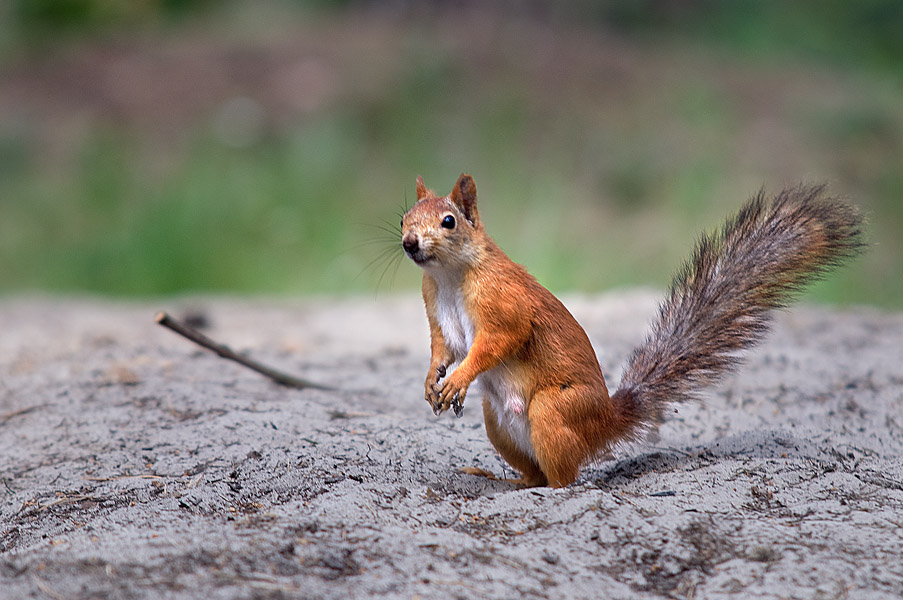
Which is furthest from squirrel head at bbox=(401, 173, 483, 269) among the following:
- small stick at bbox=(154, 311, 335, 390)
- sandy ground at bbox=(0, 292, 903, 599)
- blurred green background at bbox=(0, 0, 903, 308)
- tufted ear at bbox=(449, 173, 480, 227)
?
blurred green background at bbox=(0, 0, 903, 308)

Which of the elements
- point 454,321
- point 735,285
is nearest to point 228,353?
point 454,321

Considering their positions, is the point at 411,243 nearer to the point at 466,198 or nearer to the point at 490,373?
the point at 466,198

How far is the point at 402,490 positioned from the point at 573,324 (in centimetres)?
65

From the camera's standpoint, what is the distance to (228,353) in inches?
120

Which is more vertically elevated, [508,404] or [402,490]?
[508,404]

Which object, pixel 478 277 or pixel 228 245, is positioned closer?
pixel 478 277

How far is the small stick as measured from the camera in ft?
9.37

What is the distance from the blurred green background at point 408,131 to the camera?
6965 mm

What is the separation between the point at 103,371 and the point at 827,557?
277cm

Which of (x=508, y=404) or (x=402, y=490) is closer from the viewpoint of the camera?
(x=402, y=490)

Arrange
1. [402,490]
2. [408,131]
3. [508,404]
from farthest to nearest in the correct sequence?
[408,131]
[508,404]
[402,490]

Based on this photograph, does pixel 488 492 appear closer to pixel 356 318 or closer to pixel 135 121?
pixel 356 318

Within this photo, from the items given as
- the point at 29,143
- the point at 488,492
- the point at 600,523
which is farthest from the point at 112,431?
the point at 29,143

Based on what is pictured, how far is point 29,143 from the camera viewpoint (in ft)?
28.7
